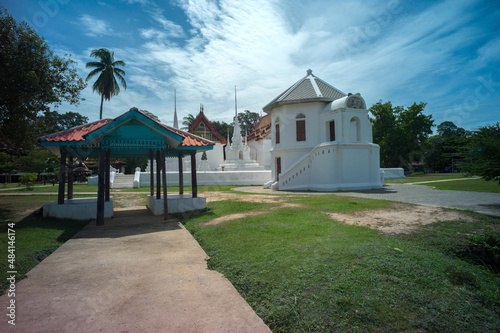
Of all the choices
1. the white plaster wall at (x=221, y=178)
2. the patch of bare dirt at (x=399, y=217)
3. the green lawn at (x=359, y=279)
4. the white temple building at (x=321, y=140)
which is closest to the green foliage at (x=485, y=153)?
the patch of bare dirt at (x=399, y=217)

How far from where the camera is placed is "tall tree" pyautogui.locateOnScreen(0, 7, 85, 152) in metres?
9.13

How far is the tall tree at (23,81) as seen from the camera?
9.13 metres

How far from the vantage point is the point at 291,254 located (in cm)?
438

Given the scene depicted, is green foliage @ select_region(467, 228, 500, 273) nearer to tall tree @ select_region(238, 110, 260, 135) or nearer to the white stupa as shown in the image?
the white stupa

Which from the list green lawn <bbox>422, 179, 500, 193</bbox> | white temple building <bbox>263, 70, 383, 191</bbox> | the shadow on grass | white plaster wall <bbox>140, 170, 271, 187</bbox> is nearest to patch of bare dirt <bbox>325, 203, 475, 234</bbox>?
the shadow on grass

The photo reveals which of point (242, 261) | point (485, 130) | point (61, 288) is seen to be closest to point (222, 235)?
point (242, 261)

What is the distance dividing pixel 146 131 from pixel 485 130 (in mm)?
11812

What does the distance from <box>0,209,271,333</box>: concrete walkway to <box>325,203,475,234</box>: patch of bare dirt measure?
3895 mm

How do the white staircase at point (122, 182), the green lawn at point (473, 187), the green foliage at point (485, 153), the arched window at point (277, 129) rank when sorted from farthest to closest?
1. the white staircase at point (122, 182)
2. the arched window at point (277, 129)
3. the green lawn at point (473, 187)
4. the green foliage at point (485, 153)

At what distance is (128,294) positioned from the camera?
345cm

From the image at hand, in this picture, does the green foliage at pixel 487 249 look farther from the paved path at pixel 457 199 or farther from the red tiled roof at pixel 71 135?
the red tiled roof at pixel 71 135

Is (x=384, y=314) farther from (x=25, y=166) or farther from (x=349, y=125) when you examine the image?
(x=25, y=166)

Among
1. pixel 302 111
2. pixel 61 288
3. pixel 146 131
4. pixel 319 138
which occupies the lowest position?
pixel 61 288

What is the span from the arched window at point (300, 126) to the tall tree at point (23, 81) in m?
A: 14.4
